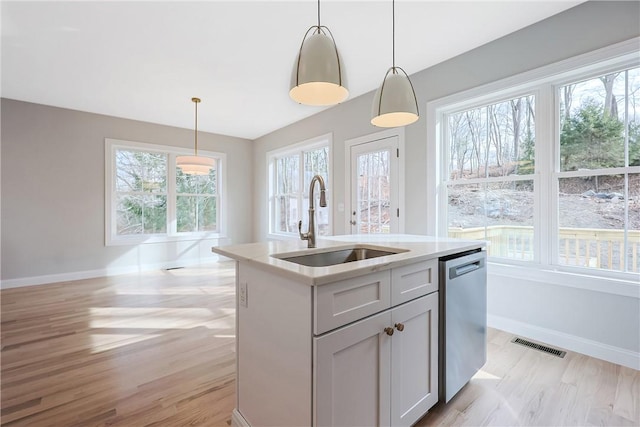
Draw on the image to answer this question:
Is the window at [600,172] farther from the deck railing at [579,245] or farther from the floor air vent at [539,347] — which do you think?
the floor air vent at [539,347]

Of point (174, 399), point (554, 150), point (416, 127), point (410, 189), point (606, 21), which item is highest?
point (606, 21)

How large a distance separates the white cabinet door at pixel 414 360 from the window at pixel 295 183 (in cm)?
307

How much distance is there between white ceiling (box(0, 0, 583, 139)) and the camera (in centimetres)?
229

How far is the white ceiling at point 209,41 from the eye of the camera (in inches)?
90.0

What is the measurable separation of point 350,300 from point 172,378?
5.10 feet

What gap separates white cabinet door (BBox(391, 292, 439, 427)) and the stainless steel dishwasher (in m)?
0.07

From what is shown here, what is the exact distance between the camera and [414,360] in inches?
55.2

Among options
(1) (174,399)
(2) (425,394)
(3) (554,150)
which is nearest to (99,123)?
(1) (174,399)

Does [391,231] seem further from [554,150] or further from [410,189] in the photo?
[554,150]

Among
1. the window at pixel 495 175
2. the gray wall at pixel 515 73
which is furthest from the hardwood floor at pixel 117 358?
the window at pixel 495 175

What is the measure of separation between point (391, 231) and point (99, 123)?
15.9 ft

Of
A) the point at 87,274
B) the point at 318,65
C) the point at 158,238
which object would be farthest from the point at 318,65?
the point at 87,274

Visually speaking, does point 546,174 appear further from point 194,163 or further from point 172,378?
point 194,163

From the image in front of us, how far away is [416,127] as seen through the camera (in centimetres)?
332
